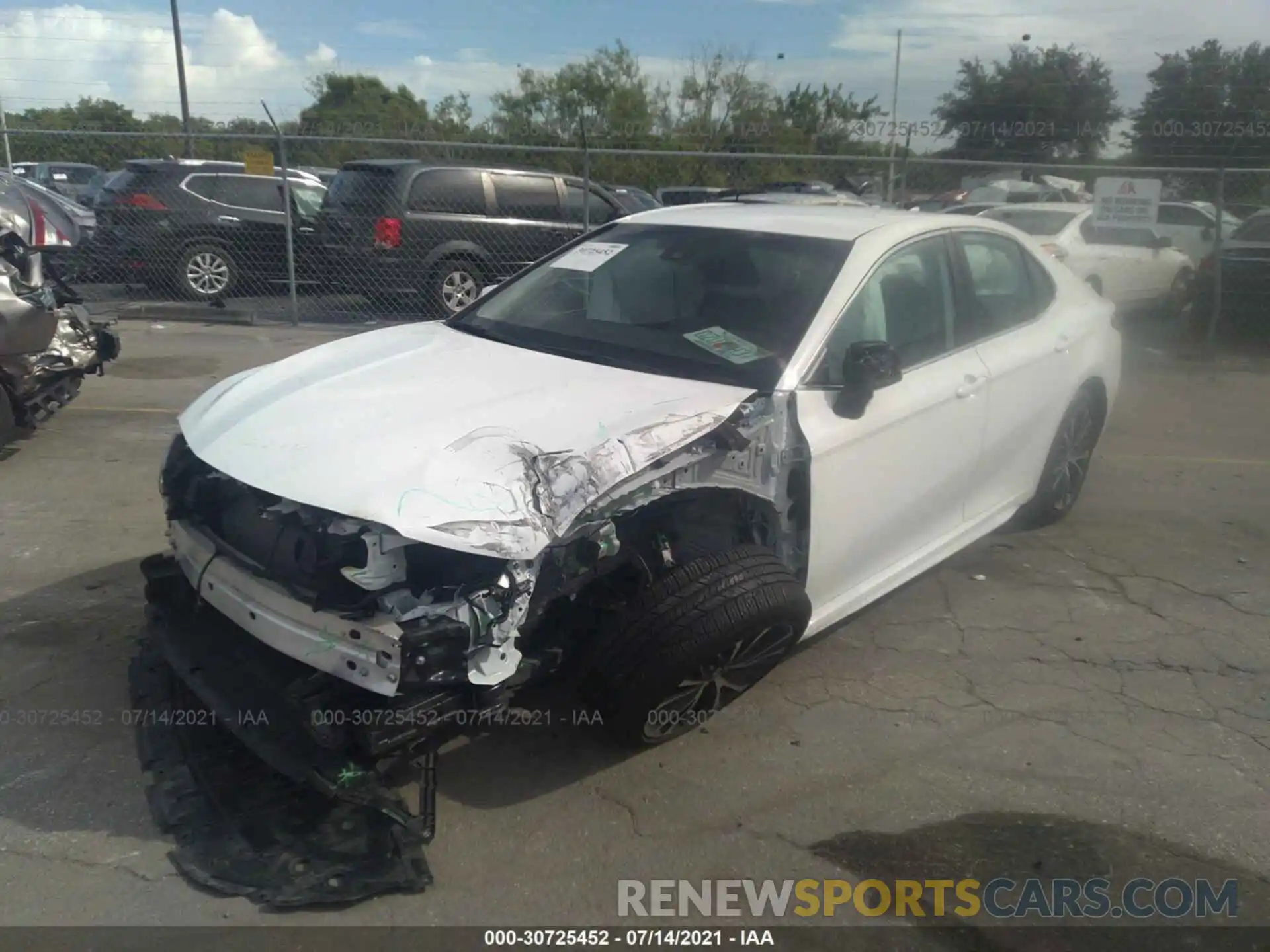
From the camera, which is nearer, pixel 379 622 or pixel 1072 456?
pixel 379 622

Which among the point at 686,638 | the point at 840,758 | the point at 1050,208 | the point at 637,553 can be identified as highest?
the point at 1050,208

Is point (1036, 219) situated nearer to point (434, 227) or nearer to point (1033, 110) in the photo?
point (434, 227)

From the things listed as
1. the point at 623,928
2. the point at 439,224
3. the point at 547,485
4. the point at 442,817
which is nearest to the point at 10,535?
the point at 442,817

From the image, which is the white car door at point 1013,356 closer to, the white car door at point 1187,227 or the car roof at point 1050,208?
the car roof at point 1050,208

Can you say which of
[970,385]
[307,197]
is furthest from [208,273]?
[970,385]

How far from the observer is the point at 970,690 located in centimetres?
402

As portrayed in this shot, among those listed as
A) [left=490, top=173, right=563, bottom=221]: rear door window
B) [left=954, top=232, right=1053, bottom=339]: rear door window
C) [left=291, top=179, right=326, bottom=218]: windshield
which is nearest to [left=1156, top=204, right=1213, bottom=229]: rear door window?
[left=490, top=173, right=563, bottom=221]: rear door window

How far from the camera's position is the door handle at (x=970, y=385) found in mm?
4293

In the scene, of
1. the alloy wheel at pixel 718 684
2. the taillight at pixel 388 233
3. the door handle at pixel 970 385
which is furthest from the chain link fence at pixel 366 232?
the alloy wheel at pixel 718 684

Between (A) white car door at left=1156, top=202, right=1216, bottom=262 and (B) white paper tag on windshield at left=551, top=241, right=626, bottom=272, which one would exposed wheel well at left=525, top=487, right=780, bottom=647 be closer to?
(B) white paper tag on windshield at left=551, top=241, right=626, bottom=272

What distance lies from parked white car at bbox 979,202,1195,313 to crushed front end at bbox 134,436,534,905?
9.64 metres

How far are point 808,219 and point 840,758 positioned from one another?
7.55 feet

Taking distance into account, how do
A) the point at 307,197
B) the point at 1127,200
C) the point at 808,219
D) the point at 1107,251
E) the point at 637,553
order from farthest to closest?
the point at 307,197 < the point at 1107,251 < the point at 1127,200 < the point at 808,219 < the point at 637,553

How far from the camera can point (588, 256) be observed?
469 cm
